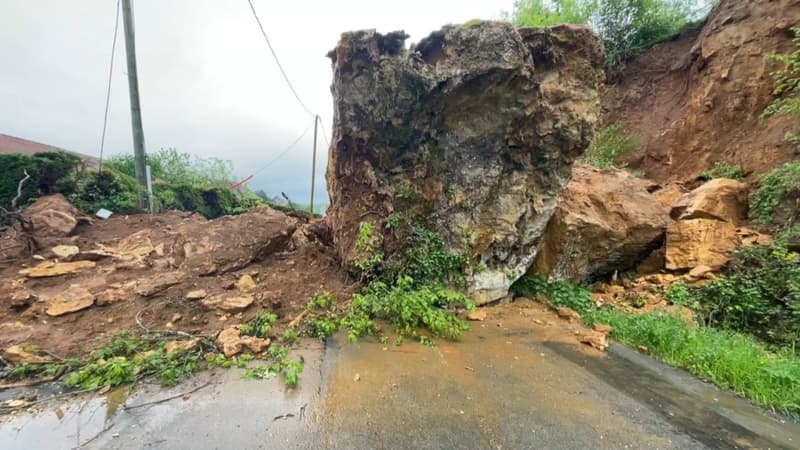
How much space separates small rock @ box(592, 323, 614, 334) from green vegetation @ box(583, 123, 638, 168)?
6.98m

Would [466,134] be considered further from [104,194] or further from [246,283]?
[104,194]

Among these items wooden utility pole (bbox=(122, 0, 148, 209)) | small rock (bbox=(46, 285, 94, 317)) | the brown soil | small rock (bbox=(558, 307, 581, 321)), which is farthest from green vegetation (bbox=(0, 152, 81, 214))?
small rock (bbox=(558, 307, 581, 321))

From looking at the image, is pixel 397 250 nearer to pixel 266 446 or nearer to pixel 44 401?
pixel 266 446

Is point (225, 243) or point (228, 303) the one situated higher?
point (225, 243)

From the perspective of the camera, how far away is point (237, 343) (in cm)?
335

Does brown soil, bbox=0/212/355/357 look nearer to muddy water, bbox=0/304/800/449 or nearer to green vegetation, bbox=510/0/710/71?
muddy water, bbox=0/304/800/449

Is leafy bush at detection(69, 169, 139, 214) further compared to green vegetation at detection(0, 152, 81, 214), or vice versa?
leafy bush at detection(69, 169, 139, 214)

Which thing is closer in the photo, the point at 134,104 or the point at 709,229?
the point at 709,229

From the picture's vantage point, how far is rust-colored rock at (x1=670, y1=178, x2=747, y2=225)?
6117 millimetres

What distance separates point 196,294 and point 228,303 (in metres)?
0.51

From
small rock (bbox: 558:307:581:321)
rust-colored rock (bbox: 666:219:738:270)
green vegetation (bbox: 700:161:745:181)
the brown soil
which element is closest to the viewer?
the brown soil

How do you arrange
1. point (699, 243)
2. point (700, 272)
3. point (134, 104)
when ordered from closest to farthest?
point (700, 272) → point (699, 243) → point (134, 104)

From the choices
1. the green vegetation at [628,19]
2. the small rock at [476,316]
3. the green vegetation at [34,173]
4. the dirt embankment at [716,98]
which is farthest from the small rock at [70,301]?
the green vegetation at [628,19]

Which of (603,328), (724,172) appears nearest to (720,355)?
(603,328)
